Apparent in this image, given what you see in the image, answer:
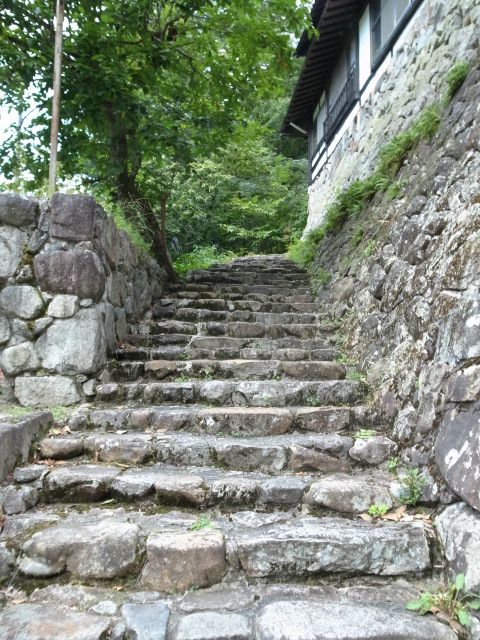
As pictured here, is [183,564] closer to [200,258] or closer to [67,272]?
[67,272]

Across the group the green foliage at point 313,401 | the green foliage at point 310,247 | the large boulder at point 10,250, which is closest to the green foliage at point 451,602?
the green foliage at point 313,401

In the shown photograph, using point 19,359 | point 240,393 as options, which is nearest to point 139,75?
point 19,359

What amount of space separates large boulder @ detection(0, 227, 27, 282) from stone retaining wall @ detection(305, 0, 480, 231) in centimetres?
408

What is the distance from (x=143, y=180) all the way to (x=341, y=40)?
242 inches

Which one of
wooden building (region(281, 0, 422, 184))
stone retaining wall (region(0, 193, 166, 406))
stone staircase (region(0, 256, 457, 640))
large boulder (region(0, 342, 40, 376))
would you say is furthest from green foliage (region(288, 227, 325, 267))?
large boulder (region(0, 342, 40, 376))

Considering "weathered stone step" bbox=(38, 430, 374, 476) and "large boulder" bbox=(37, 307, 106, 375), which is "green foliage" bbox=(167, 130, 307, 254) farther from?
"weathered stone step" bbox=(38, 430, 374, 476)

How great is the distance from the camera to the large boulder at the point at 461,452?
1789 mm

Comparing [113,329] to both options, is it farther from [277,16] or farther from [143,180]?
[277,16]

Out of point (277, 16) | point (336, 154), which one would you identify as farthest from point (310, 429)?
point (336, 154)

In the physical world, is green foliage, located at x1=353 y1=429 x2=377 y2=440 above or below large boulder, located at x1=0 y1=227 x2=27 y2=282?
below

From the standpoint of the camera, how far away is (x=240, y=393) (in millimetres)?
3389

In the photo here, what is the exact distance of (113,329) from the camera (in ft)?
13.1

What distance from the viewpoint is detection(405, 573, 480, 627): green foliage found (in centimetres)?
164

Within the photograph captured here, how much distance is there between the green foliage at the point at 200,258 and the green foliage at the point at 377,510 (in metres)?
5.65
